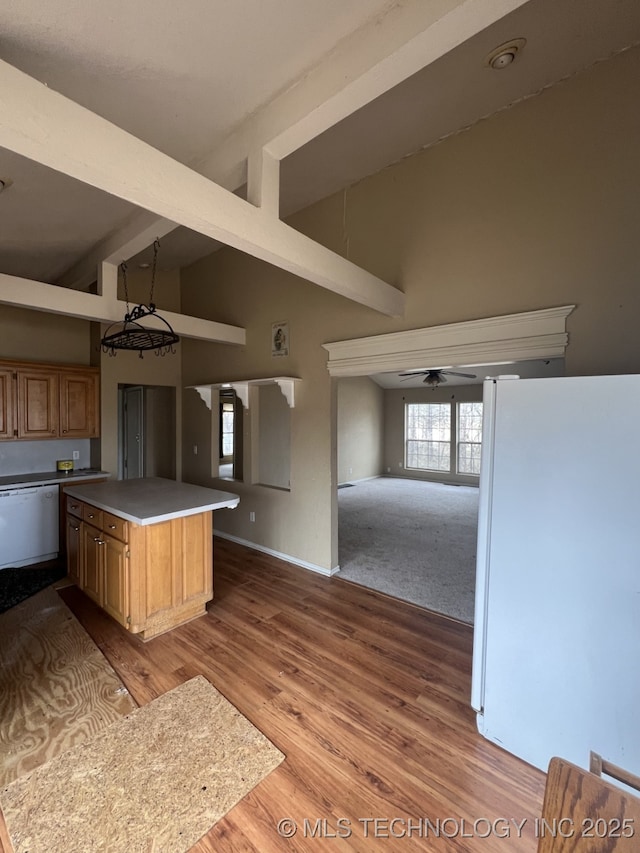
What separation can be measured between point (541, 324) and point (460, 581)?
2498 mm

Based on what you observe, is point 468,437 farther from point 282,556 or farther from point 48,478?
point 48,478

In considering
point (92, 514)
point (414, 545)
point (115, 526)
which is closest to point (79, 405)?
point (92, 514)

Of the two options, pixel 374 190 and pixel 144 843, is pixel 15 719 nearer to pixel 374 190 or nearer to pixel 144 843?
pixel 144 843

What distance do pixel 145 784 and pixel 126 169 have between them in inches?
97.8

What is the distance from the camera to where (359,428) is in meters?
9.53

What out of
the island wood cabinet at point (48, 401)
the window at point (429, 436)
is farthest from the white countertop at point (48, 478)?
the window at point (429, 436)

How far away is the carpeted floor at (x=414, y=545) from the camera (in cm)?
343

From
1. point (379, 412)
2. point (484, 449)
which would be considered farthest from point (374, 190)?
point (379, 412)

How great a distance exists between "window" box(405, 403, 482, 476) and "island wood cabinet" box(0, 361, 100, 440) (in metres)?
7.64

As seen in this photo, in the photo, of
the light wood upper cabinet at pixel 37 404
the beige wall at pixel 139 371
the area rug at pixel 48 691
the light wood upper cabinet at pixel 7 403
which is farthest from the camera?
the beige wall at pixel 139 371

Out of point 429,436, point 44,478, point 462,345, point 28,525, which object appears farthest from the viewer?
point 429,436

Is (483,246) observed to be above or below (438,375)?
above

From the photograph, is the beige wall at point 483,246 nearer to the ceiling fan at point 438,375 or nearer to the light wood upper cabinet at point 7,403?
the light wood upper cabinet at point 7,403

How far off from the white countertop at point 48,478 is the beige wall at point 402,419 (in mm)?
7415
